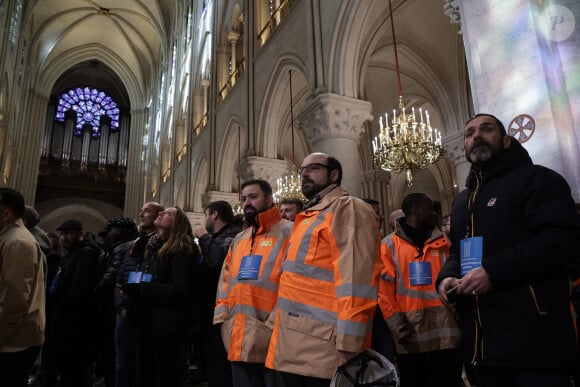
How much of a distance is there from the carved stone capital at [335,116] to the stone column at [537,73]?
2.90 m

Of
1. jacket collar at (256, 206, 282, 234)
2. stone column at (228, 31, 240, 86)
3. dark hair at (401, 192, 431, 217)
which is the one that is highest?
stone column at (228, 31, 240, 86)

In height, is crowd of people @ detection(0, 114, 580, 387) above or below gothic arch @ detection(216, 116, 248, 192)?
below

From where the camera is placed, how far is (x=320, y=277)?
1.80m

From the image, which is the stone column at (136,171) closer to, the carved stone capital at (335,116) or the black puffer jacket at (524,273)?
the carved stone capital at (335,116)

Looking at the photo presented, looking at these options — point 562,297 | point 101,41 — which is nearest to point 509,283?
point 562,297

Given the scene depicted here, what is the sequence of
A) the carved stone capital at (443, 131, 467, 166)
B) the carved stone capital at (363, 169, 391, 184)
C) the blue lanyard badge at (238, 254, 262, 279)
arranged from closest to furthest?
the blue lanyard badge at (238, 254, 262, 279) < the carved stone capital at (443, 131, 467, 166) < the carved stone capital at (363, 169, 391, 184)

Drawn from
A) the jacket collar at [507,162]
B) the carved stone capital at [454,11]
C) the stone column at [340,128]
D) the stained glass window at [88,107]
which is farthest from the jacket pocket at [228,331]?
the stained glass window at [88,107]

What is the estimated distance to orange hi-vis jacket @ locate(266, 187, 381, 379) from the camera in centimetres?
164

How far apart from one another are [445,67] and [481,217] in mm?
9298

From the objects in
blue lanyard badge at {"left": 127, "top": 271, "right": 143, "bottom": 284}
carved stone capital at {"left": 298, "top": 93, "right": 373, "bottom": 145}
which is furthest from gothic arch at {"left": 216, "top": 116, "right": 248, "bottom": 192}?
blue lanyard badge at {"left": 127, "top": 271, "right": 143, "bottom": 284}

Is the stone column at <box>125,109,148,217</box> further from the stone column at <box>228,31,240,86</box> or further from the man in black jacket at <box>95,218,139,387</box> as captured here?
the man in black jacket at <box>95,218,139,387</box>

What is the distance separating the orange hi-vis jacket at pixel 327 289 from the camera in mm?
1645

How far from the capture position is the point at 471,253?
5.02 feet

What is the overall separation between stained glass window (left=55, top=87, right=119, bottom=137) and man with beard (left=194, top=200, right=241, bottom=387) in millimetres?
28537
